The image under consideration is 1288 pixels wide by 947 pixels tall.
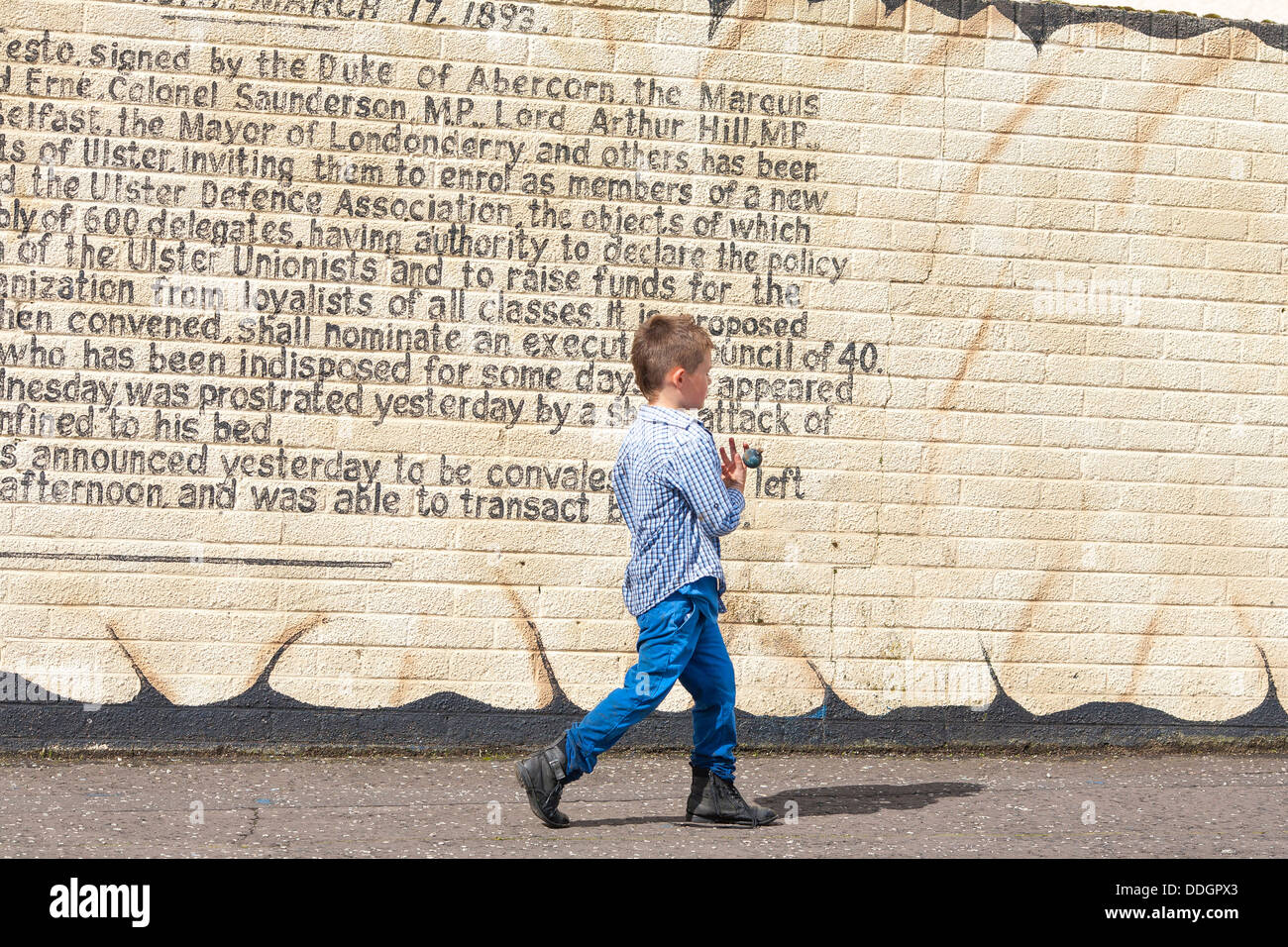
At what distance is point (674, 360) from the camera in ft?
14.5

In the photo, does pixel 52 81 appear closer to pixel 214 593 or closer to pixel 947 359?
pixel 214 593

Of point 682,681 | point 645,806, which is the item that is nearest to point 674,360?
point 682,681

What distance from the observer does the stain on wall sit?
5535 millimetres

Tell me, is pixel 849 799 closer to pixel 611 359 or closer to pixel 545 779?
pixel 545 779

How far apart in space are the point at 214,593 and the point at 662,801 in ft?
6.78

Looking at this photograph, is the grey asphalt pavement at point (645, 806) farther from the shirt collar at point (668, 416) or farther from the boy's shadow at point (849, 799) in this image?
the shirt collar at point (668, 416)

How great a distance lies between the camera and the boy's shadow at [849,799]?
184 inches

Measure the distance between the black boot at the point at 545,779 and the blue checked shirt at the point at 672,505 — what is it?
55 centimetres

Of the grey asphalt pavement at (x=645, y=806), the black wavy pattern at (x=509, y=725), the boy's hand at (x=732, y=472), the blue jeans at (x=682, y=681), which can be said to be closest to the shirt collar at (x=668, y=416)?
the boy's hand at (x=732, y=472)

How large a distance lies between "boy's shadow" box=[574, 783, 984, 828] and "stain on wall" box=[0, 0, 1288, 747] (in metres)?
0.61

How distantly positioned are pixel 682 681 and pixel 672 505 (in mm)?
611

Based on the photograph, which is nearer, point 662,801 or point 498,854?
point 498,854

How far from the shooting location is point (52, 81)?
18.2ft

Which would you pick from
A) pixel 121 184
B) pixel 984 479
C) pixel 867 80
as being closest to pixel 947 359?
pixel 984 479
